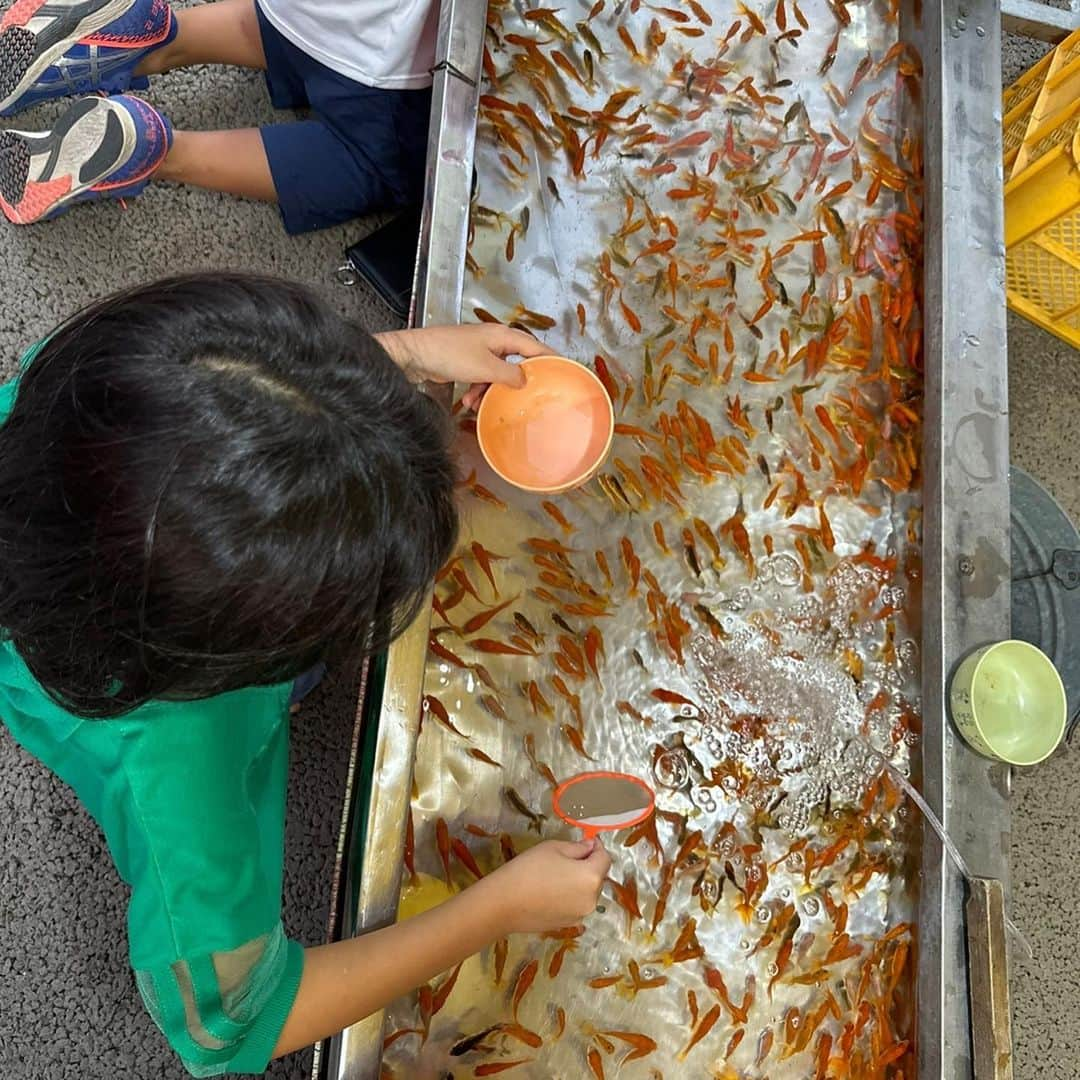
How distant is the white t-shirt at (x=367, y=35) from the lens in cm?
156

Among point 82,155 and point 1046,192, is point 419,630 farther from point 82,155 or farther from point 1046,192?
point 1046,192

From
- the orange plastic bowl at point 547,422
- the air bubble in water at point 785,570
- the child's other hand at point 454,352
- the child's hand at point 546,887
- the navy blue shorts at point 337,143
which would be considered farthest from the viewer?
the navy blue shorts at point 337,143

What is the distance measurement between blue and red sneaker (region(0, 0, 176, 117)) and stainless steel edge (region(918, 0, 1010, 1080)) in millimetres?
1468

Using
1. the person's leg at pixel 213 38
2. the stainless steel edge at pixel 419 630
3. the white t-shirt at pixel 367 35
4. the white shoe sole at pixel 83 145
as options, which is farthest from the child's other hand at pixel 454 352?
the person's leg at pixel 213 38

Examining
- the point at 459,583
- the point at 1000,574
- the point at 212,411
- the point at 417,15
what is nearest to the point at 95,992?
the point at 459,583

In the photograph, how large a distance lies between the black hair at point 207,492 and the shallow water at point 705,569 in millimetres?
542

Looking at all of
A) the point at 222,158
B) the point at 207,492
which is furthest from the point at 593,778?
the point at 222,158

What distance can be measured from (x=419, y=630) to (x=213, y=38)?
1389mm

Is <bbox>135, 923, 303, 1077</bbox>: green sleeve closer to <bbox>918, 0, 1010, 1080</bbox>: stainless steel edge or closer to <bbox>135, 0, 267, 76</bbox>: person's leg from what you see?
<bbox>918, 0, 1010, 1080</bbox>: stainless steel edge

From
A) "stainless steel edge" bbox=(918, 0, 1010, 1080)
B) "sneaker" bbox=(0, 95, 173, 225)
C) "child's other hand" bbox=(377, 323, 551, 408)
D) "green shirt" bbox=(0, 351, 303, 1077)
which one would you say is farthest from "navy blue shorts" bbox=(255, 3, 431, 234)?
"green shirt" bbox=(0, 351, 303, 1077)

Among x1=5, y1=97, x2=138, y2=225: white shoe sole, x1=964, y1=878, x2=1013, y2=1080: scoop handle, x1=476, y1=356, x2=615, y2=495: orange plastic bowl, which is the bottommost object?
x1=964, y1=878, x2=1013, y2=1080: scoop handle

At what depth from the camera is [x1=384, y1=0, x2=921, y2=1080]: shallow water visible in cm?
140

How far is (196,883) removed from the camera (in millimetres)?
1022

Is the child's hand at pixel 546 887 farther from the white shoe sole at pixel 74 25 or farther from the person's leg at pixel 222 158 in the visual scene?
the white shoe sole at pixel 74 25
